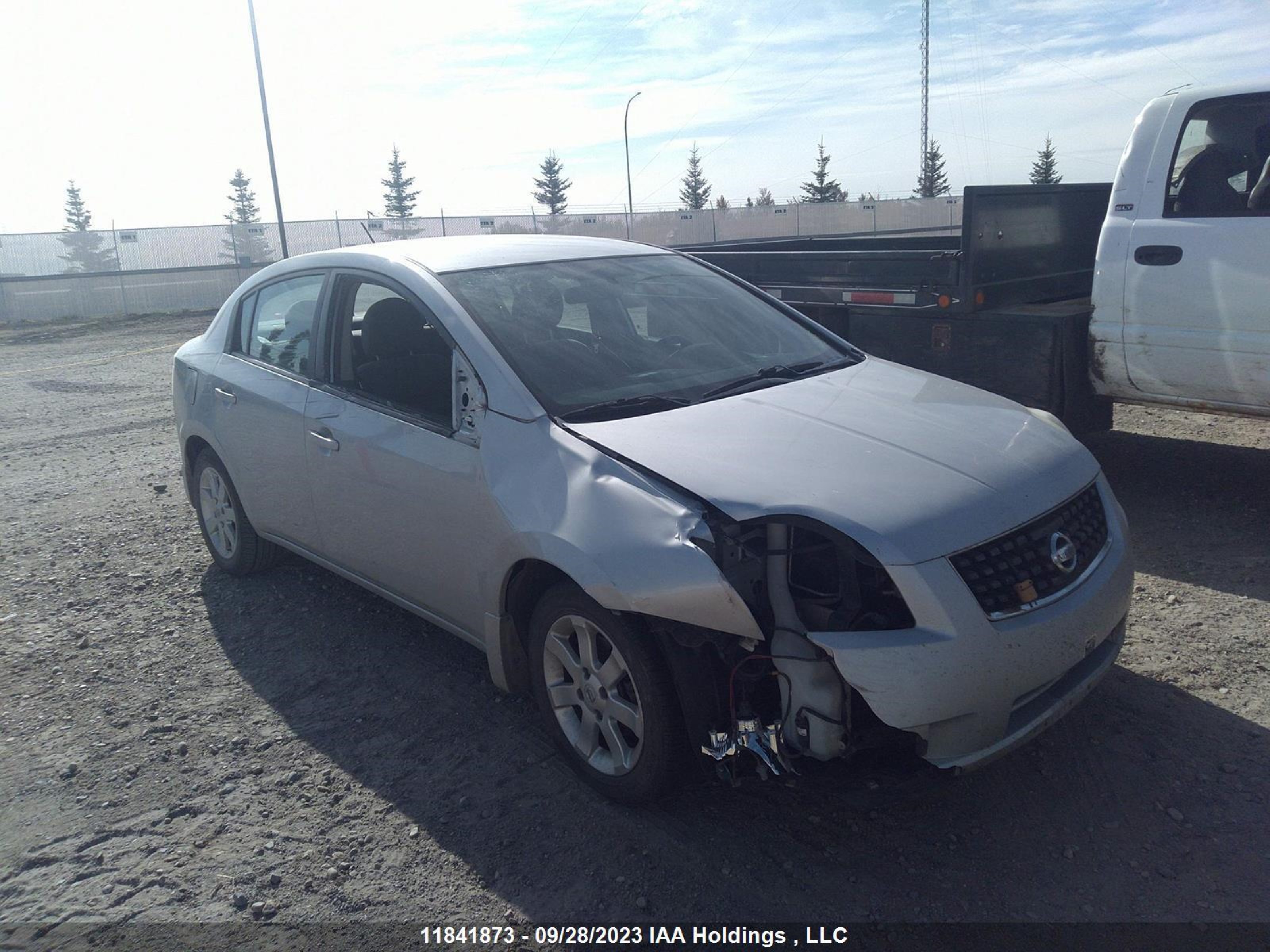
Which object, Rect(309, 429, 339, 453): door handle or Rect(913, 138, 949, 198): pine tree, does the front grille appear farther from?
Rect(913, 138, 949, 198): pine tree

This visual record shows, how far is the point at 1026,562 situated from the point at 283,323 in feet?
11.5

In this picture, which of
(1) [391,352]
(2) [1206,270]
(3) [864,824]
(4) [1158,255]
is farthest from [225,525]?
(2) [1206,270]

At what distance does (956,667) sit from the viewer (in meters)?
2.68

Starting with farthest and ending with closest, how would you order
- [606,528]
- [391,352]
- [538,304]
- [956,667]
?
1. [391,352]
2. [538,304]
3. [606,528]
4. [956,667]

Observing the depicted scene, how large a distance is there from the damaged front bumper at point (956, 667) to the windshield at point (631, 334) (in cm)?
119

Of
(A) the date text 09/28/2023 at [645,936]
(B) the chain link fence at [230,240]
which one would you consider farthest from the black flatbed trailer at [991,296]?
(B) the chain link fence at [230,240]

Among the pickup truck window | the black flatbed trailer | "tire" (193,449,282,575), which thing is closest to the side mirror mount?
"tire" (193,449,282,575)

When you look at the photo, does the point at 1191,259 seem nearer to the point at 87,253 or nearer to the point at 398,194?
the point at 87,253

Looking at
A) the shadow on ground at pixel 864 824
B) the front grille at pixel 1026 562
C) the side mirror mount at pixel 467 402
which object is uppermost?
the side mirror mount at pixel 467 402

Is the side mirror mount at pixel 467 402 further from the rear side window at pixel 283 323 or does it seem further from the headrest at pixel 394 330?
the rear side window at pixel 283 323

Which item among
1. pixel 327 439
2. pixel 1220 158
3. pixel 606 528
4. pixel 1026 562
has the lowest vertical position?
pixel 1026 562

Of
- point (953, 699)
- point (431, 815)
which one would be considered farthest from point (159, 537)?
point (953, 699)

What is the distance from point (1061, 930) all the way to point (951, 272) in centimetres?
438

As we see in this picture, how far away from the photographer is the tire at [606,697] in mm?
2961
